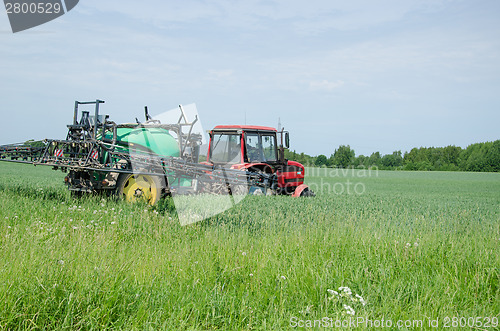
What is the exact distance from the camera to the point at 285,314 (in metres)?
3.66

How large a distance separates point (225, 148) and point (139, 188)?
12.0 ft

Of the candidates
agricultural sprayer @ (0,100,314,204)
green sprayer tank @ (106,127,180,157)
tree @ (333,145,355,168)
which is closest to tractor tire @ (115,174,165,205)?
agricultural sprayer @ (0,100,314,204)

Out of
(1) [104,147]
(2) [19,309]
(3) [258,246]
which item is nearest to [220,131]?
(1) [104,147]

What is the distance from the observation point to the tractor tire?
9.16 meters

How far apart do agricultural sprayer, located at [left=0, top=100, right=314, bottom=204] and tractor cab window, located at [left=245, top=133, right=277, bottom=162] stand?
1.2 inches

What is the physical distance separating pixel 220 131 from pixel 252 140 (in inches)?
43.7

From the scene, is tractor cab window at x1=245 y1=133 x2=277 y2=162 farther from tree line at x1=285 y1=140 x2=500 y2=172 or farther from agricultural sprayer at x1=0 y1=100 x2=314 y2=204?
tree line at x1=285 y1=140 x2=500 y2=172

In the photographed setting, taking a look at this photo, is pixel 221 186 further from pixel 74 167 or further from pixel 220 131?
pixel 74 167

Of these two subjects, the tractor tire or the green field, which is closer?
the green field

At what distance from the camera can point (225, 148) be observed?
12266 mm

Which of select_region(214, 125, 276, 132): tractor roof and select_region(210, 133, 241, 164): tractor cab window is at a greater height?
select_region(214, 125, 276, 132): tractor roof
